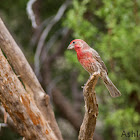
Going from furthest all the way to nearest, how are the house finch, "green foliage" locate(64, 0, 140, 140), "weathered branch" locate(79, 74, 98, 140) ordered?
1. "green foliage" locate(64, 0, 140, 140)
2. the house finch
3. "weathered branch" locate(79, 74, 98, 140)

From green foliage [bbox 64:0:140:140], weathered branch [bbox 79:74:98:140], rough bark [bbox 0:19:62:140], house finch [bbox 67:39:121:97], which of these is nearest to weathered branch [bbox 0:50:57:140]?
rough bark [bbox 0:19:62:140]

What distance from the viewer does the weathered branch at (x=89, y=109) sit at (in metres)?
2.48

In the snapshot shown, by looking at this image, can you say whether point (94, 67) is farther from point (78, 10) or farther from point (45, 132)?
point (78, 10)

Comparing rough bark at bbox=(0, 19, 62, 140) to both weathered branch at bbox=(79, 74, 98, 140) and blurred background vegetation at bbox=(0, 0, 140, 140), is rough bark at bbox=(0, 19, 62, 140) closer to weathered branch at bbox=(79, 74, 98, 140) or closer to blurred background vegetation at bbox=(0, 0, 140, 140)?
weathered branch at bbox=(79, 74, 98, 140)

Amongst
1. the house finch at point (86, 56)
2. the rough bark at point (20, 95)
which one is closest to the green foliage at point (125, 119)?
the rough bark at point (20, 95)

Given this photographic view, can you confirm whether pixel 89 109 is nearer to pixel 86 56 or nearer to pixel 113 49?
pixel 86 56

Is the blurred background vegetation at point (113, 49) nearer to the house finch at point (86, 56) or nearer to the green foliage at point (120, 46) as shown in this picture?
the green foliage at point (120, 46)

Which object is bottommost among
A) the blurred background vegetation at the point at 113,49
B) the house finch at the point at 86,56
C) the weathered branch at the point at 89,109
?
the weathered branch at the point at 89,109

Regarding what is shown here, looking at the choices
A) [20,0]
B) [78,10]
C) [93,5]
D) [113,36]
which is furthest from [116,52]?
[20,0]

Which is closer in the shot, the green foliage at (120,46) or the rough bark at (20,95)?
the rough bark at (20,95)

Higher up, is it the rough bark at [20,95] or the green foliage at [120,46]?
the green foliage at [120,46]

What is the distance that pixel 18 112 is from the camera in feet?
9.68

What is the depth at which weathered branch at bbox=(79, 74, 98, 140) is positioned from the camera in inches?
97.7

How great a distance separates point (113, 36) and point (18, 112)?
2382 millimetres
